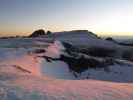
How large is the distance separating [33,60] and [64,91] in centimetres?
1070

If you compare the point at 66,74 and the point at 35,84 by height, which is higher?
the point at 35,84

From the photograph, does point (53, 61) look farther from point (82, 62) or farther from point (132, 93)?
point (132, 93)

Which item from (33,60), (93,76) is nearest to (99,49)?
(93,76)

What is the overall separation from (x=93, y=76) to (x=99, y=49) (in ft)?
40.5

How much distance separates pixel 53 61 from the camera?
21.4 metres

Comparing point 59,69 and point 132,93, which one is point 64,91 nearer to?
point 132,93

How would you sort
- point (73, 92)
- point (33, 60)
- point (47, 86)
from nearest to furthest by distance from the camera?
1. point (73, 92)
2. point (47, 86)
3. point (33, 60)

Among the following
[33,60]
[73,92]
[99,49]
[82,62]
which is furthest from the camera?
[99,49]

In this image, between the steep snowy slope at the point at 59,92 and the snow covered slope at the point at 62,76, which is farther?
the snow covered slope at the point at 62,76

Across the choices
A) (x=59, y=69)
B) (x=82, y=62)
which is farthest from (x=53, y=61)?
(x=82, y=62)

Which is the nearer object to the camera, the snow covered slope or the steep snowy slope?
the steep snowy slope

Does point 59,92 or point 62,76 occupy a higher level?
point 59,92

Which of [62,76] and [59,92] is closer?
[59,92]

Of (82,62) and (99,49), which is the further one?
(99,49)
